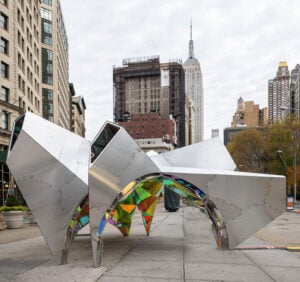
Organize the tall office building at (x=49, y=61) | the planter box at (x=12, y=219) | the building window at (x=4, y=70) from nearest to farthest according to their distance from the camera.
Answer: the planter box at (x=12, y=219) → the building window at (x=4, y=70) → the tall office building at (x=49, y=61)

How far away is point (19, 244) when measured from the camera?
42.0 feet

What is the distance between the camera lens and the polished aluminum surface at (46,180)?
869cm

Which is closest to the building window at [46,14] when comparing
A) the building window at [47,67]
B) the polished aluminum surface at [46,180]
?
the building window at [47,67]

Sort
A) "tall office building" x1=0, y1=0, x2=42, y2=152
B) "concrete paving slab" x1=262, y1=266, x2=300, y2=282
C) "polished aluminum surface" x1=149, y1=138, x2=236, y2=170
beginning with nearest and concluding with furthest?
"concrete paving slab" x1=262, y1=266, x2=300, y2=282
"polished aluminum surface" x1=149, y1=138, x2=236, y2=170
"tall office building" x1=0, y1=0, x2=42, y2=152

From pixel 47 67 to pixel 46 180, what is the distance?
5686 centimetres

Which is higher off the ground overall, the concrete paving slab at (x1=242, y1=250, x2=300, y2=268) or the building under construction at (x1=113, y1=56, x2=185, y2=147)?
the building under construction at (x1=113, y1=56, x2=185, y2=147)

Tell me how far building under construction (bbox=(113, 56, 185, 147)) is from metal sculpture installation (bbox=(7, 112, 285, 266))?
13026cm

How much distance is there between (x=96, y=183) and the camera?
8.45 metres

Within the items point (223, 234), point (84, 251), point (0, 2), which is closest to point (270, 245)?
point (223, 234)

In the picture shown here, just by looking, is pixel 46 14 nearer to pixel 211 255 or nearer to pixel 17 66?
pixel 17 66

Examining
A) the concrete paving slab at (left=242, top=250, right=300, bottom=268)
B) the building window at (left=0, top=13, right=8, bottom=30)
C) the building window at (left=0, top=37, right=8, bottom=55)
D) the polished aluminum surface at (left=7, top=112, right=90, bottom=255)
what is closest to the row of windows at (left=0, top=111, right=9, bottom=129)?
the building window at (left=0, top=37, right=8, bottom=55)

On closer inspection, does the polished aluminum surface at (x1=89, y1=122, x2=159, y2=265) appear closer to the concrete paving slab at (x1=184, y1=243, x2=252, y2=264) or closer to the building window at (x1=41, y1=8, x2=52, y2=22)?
the concrete paving slab at (x1=184, y1=243, x2=252, y2=264)

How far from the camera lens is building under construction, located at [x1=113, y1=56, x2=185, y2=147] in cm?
14200

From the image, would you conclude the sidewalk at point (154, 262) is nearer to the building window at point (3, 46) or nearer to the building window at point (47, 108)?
the building window at point (3, 46)
